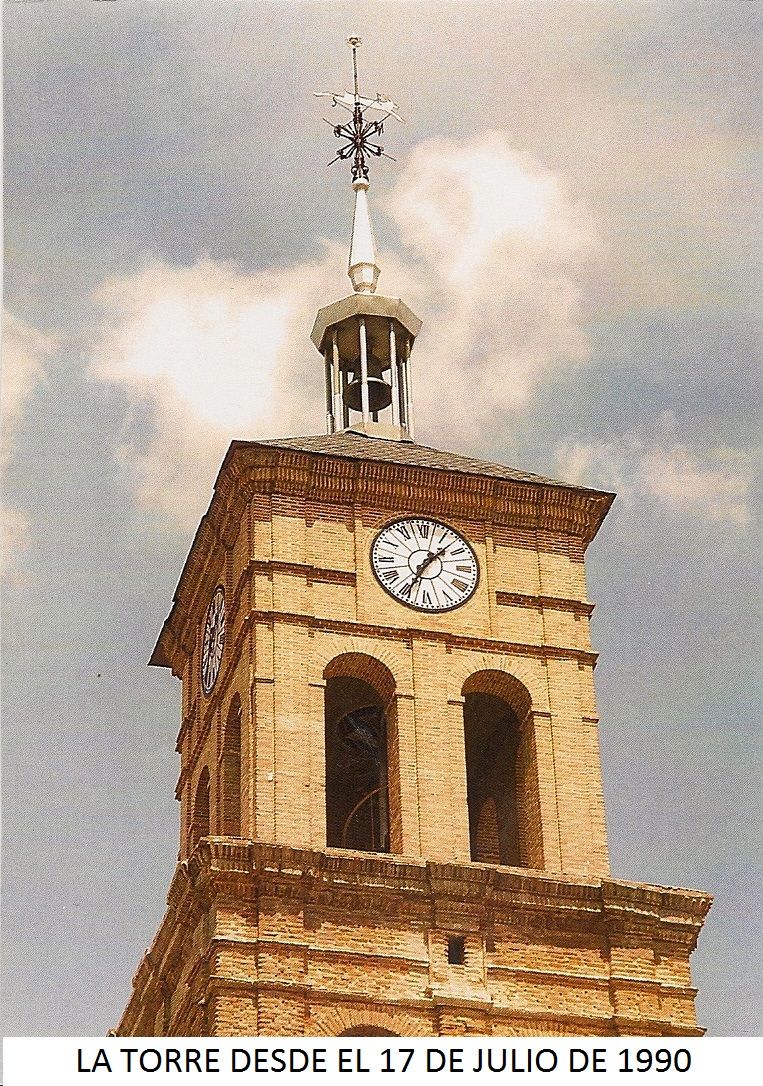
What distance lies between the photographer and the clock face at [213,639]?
166 feet

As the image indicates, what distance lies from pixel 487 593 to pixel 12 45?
12.0 meters

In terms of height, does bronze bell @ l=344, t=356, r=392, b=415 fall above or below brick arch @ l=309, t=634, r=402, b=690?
above

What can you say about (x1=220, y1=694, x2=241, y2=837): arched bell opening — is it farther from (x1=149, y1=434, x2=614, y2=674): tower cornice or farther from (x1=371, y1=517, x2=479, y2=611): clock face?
(x1=371, y1=517, x2=479, y2=611): clock face

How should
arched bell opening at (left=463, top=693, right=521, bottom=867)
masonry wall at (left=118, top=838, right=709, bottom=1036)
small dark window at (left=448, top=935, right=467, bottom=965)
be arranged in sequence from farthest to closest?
arched bell opening at (left=463, top=693, right=521, bottom=867), small dark window at (left=448, top=935, right=467, bottom=965), masonry wall at (left=118, top=838, right=709, bottom=1036)

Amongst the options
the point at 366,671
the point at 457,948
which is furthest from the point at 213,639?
the point at 457,948

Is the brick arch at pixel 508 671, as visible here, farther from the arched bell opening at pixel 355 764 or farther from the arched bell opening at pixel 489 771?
the arched bell opening at pixel 355 764

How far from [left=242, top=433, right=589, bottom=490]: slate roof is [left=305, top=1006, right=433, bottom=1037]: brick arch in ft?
32.8

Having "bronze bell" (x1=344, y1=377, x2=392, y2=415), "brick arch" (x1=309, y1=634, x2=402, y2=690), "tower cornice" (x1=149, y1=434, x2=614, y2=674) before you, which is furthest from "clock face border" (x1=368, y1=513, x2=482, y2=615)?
"bronze bell" (x1=344, y1=377, x2=392, y2=415)

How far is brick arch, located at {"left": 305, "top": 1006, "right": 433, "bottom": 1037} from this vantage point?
4366 centimetres

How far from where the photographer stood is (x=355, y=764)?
171 feet

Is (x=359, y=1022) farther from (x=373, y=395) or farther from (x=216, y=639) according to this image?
(x=373, y=395)

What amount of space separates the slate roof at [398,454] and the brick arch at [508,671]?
331 centimetres

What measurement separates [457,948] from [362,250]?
16409 millimetres

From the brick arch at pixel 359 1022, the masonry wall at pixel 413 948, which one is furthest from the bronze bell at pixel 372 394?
the brick arch at pixel 359 1022
